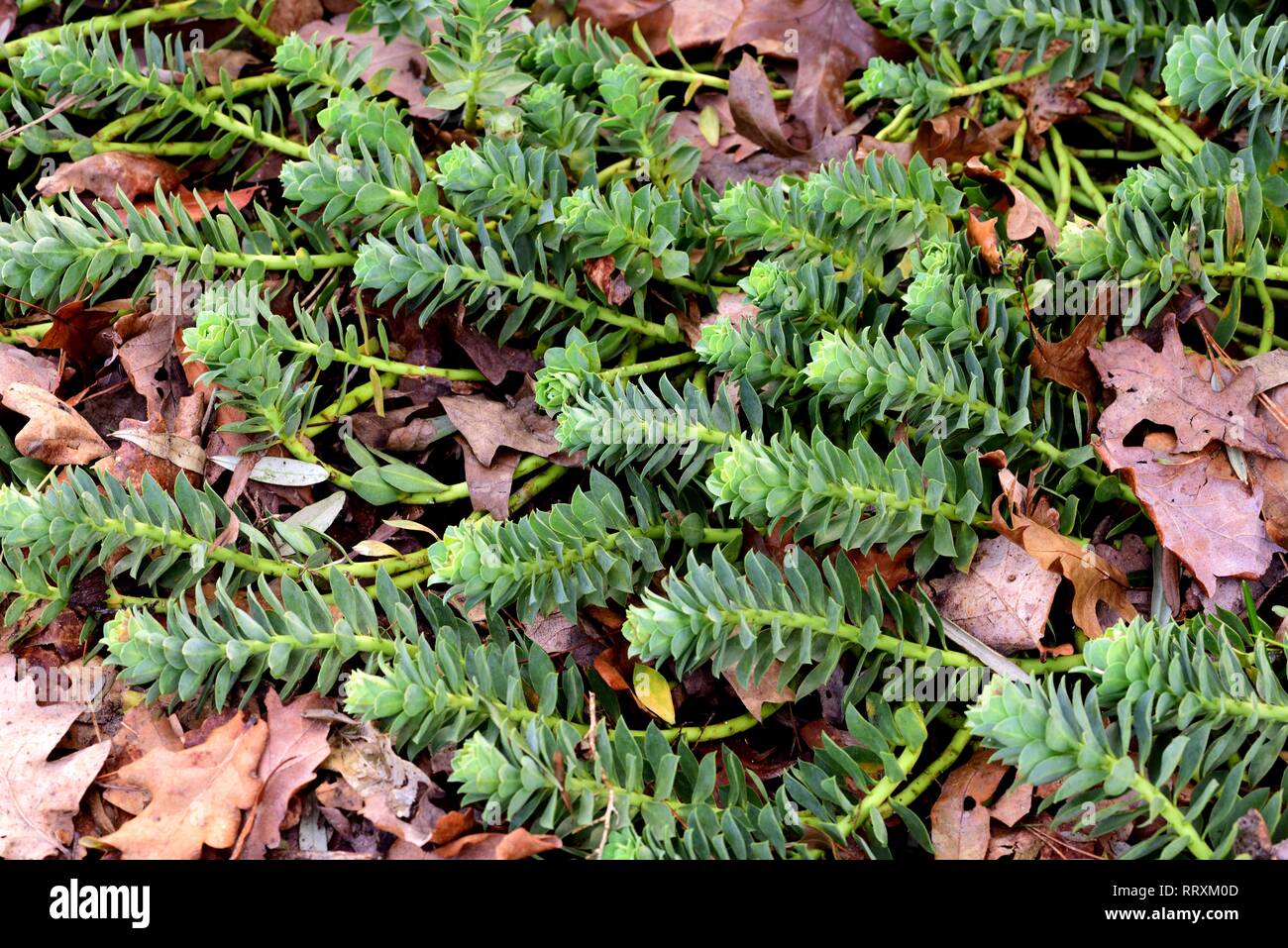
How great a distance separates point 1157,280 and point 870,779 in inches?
Result: 43.9

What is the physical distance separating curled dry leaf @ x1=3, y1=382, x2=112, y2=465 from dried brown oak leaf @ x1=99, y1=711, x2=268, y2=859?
0.74 m

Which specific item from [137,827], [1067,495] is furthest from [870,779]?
[137,827]

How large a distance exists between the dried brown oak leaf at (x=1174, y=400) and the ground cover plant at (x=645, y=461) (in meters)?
0.01

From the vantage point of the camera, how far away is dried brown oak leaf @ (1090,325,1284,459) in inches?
84.8

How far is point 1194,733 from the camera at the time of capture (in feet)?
5.63

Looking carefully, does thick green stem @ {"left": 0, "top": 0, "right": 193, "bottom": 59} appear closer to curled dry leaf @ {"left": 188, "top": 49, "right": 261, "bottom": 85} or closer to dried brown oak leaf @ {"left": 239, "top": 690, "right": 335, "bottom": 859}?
curled dry leaf @ {"left": 188, "top": 49, "right": 261, "bottom": 85}

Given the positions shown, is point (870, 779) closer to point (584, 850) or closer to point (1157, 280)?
point (584, 850)

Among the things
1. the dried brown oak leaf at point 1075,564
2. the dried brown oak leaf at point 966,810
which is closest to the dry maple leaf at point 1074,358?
the dried brown oak leaf at point 1075,564

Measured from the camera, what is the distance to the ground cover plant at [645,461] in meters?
1.89

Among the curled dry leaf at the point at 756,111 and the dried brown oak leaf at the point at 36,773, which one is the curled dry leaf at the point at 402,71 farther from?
the dried brown oak leaf at the point at 36,773

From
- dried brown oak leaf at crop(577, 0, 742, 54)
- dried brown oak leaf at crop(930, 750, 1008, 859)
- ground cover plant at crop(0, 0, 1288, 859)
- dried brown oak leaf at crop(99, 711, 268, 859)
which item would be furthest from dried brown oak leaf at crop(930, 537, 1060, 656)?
dried brown oak leaf at crop(577, 0, 742, 54)

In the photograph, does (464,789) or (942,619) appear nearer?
(464,789)

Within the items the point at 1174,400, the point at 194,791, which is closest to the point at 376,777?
the point at 194,791
